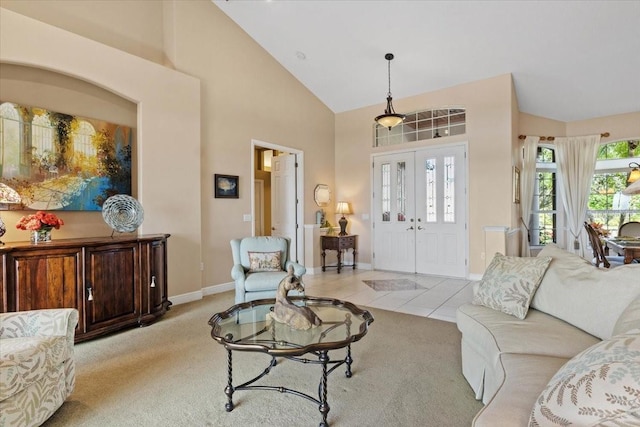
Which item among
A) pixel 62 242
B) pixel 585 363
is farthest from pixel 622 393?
pixel 62 242

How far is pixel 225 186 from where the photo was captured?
5.04m

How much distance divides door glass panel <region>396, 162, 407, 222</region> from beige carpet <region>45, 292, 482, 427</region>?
3.49 metres

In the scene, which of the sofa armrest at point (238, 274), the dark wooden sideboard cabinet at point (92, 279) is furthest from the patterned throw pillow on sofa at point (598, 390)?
the dark wooden sideboard cabinet at point (92, 279)

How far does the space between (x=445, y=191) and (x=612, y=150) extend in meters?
3.60

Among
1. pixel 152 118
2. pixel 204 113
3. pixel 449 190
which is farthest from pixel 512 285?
pixel 204 113

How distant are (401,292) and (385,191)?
8.16ft

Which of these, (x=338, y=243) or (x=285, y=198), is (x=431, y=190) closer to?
(x=338, y=243)

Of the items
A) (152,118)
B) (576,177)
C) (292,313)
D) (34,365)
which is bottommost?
(34,365)

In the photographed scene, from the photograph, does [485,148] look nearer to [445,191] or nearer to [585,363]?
[445,191]

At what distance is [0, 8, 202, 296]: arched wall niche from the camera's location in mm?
3162

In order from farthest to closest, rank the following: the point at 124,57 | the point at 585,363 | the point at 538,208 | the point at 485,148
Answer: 1. the point at 538,208
2. the point at 485,148
3. the point at 124,57
4. the point at 585,363

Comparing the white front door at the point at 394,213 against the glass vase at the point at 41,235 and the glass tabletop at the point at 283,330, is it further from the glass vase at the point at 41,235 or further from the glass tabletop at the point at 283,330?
the glass vase at the point at 41,235

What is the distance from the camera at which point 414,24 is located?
4500mm

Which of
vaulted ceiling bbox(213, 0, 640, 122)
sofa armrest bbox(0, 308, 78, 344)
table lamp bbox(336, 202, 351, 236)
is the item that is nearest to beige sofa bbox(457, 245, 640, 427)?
sofa armrest bbox(0, 308, 78, 344)
